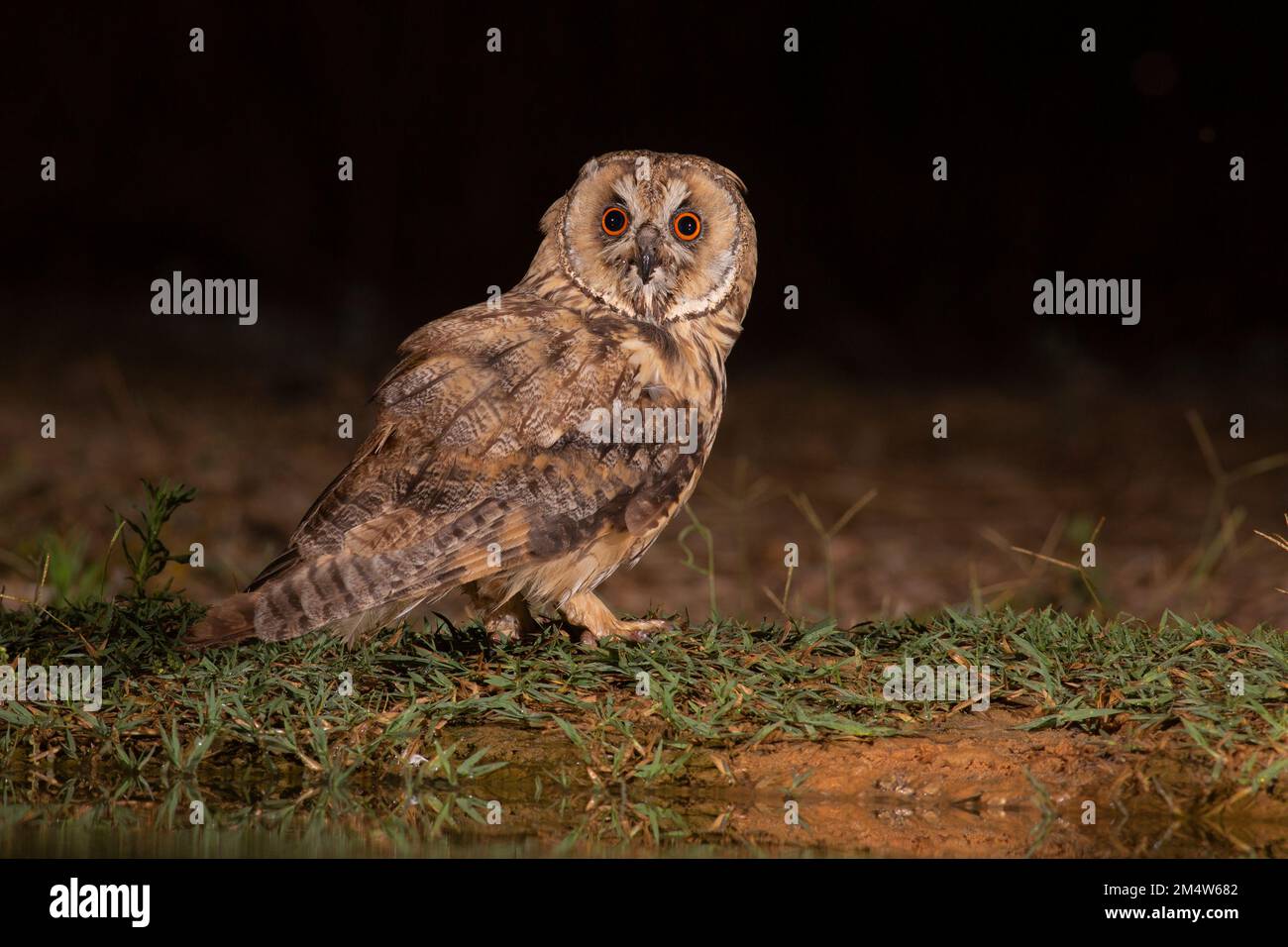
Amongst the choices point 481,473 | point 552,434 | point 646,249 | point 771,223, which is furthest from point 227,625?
point 771,223

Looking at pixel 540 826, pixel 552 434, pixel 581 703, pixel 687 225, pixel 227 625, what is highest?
pixel 687 225

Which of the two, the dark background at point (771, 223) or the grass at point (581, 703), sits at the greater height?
the dark background at point (771, 223)

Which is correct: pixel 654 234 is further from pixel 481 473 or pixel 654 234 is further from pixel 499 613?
pixel 499 613

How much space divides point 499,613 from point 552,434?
2.21 feet

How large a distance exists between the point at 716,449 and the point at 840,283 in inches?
165

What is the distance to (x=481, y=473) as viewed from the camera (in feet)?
17.0

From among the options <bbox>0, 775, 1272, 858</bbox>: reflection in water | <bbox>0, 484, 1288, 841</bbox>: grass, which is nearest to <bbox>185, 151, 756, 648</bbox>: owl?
<bbox>0, 484, 1288, 841</bbox>: grass

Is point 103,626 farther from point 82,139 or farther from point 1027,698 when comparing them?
point 82,139

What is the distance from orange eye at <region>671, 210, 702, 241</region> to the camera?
579cm

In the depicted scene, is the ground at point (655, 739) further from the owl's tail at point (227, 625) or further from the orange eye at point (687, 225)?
the orange eye at point (687, 225)

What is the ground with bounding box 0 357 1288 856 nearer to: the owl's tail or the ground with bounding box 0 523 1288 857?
the ground with bounding box 0 523 1288 857

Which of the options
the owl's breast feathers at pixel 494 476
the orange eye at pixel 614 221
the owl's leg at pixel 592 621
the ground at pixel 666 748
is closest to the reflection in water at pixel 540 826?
the ground at pixel 666 748

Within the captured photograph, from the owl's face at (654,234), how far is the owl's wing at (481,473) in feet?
0.81

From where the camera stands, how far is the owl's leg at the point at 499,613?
212 inches
